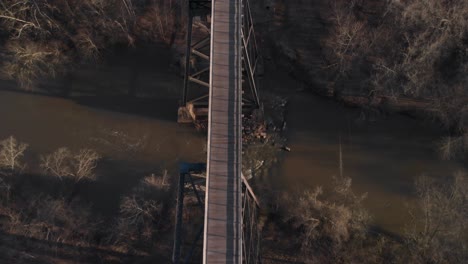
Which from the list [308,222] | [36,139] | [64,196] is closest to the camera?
[308,222]

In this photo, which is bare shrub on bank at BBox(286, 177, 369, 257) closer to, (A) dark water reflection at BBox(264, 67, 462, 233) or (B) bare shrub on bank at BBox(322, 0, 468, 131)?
(A) dark water reflection at BBox(264, 67, 462, 233)

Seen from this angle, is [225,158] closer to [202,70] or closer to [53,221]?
[202,70]

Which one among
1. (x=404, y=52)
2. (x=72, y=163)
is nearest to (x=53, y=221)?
(x=72, y=163)

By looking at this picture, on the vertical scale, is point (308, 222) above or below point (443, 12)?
below

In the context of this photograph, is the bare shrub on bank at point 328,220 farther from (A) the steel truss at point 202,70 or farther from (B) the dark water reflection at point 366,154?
(A) the steel truss at point 202,70

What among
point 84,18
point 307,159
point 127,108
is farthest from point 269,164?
point 84,18

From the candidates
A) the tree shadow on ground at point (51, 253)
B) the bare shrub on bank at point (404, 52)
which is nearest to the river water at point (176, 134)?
the bare shrub on bank at point (404, 52)

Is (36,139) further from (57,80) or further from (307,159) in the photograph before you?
(307,159)
